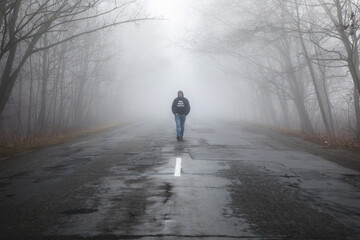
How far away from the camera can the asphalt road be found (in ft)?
11.1

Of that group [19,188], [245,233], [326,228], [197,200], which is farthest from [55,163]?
[326,228]

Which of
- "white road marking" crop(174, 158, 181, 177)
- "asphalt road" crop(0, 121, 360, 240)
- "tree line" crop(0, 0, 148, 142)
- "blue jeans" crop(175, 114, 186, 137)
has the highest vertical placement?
"tree line" crop(0, 0, 148, 142)

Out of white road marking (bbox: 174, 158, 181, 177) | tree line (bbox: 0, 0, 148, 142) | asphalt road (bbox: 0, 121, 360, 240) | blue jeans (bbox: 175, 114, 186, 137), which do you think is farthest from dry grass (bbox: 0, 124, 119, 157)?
white road marking (bbox: 174, 158, 181, 177)

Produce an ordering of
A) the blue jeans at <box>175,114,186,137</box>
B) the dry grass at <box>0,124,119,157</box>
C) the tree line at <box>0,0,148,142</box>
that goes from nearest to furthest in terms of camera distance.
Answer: the dry grass at <box>0,124,119,157</box>, the tree line at <box>0,0,148,142</box>, the blue jeans at <box>175,114,186,137</box>

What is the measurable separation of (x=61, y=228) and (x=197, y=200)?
72.9 inches

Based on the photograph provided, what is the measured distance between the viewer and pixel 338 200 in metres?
4.61

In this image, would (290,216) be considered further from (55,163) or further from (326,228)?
(55,163)

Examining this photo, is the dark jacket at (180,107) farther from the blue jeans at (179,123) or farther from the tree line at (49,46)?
the tree line at (49,46)

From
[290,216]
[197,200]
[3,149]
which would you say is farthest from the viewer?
[3,149]

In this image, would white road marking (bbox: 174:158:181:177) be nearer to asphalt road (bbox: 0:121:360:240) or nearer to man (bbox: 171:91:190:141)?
asphalt road (bbox: 0:121:360:240)

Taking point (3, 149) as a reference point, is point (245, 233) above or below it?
below

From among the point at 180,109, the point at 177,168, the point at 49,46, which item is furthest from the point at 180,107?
the point at 177,168

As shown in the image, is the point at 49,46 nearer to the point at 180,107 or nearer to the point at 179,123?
the point at 180,107

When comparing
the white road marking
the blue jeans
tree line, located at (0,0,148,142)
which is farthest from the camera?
the blue jeans
